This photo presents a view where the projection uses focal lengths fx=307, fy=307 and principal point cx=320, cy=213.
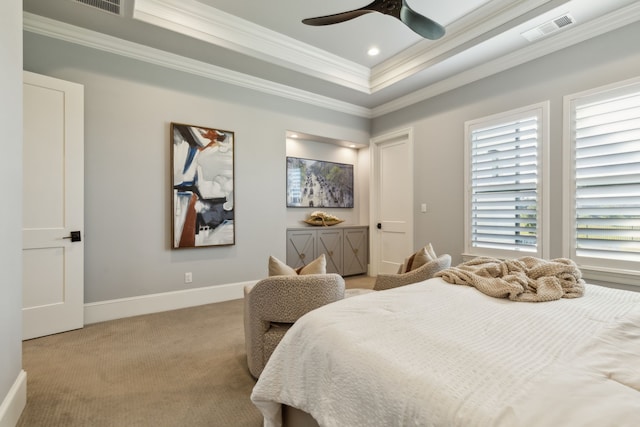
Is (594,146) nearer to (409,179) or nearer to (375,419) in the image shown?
(409,179)

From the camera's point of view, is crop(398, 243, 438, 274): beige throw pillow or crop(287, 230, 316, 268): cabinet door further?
crop(287, 230, 316, 268): cabinet door

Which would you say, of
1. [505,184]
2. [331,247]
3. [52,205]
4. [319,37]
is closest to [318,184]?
[331,247]

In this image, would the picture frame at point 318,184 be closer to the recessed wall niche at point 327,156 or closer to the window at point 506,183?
the recessed wall niche at point 327,156

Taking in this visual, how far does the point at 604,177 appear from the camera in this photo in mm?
2922

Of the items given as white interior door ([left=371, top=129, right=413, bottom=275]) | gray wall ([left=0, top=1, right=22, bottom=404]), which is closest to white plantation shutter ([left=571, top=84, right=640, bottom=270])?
white interior door ([left=371, top=129, right=413, bottom=275])

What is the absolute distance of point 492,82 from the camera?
3.84 meters

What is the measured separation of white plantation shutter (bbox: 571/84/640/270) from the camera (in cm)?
277

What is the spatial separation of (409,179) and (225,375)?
3.74m

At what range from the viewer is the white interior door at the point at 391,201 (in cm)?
491

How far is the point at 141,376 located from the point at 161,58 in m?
3.35

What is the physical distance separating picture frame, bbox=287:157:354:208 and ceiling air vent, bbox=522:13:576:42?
325 centimetres

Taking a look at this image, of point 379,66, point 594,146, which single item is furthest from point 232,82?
point 594,146

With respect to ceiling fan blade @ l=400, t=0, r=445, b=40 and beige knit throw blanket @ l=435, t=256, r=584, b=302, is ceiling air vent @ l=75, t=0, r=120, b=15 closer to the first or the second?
ceiling fan blade @ l=400, t=0, r=445, b=40

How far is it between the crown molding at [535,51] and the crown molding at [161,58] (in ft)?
4.43
